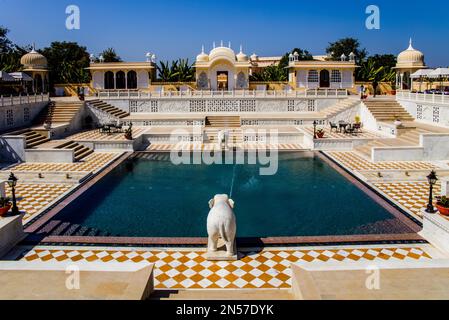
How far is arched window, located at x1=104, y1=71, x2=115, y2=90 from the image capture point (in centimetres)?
3920

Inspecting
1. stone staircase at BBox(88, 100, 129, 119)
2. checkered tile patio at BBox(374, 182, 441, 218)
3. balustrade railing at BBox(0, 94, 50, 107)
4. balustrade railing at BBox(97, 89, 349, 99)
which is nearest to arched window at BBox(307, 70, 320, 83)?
balustrade railing at BBox(97, 89, 349, 99)

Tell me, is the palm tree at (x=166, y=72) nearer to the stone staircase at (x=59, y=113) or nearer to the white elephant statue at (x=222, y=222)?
the stone staircase at (x=59, y=113)

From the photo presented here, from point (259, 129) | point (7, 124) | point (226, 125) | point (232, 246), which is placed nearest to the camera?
point (232, 246)

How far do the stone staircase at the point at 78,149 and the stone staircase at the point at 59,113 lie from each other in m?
5.19

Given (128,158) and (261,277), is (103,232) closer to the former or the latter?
(261,277)

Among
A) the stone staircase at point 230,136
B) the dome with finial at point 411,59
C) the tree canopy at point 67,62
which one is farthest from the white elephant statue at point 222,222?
the tree canopy at point 67,62

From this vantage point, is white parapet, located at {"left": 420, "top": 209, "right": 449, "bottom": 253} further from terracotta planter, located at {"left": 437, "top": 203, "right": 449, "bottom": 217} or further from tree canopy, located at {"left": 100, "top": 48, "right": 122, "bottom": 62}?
tree canopy, located at {"left": 100, "top": 48, "right": 122, "bottom": 62}

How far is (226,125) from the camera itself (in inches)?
1184

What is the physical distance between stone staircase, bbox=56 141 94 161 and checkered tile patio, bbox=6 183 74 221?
4.95 m

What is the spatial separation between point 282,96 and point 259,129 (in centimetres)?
685

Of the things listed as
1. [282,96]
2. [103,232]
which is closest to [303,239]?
[103,232]

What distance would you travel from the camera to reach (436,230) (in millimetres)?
10016

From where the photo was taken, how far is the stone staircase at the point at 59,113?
26.9m

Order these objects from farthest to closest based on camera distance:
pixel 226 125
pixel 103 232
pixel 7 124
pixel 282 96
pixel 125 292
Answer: pixel 282 96, pixel 226 125, pixel 7 124, pixel 103 232, pixel 125 292
